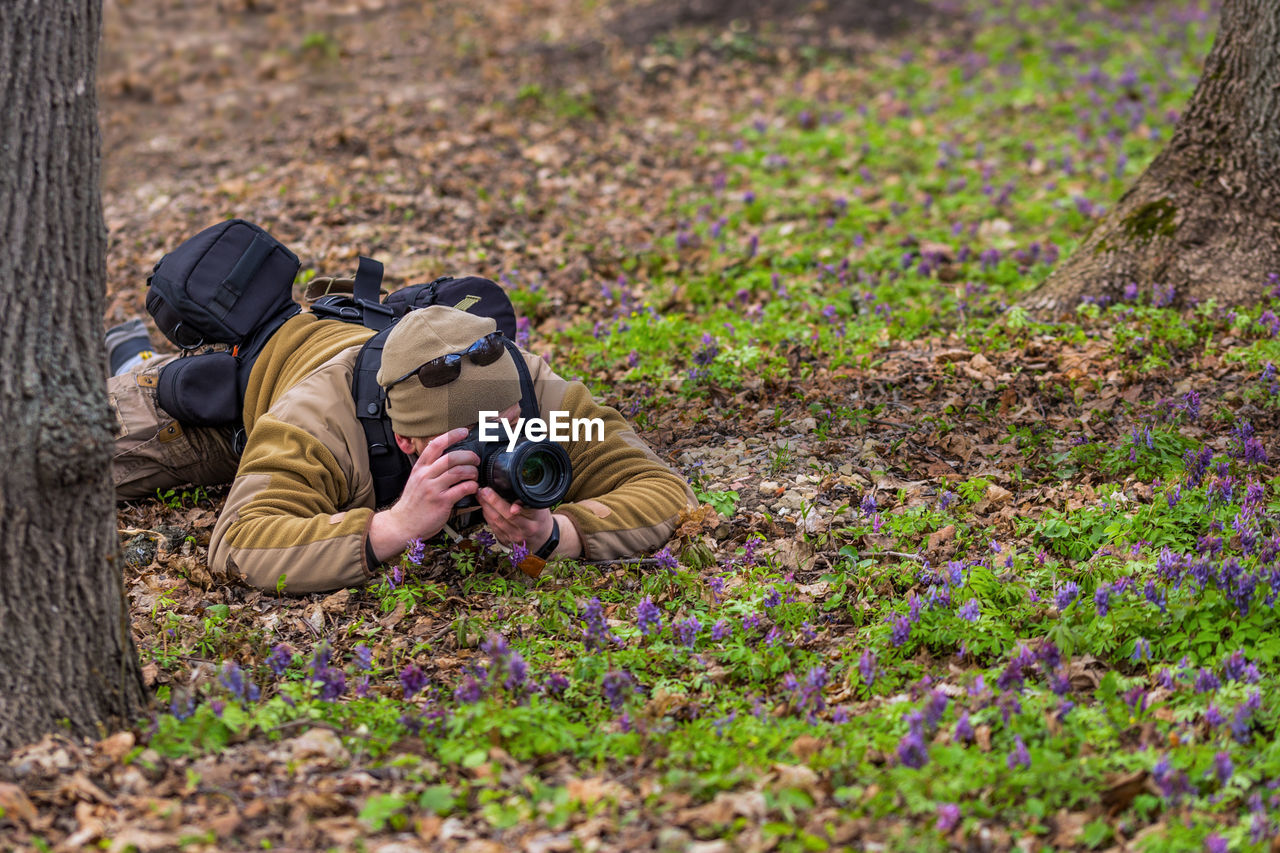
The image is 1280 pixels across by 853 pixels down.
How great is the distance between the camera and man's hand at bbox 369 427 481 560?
4.01 metres

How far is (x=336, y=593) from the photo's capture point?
4387 mm

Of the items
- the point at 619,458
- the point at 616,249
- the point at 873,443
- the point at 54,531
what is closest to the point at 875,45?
the point at 616,249

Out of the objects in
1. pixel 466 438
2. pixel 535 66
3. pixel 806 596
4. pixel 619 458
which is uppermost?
pixel 535 66

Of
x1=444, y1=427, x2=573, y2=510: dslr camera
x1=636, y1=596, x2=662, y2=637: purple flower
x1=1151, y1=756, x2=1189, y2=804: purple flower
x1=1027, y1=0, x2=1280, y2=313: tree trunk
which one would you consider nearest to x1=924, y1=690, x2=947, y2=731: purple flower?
x1=1151, y1=756, x2=1189, y2=804: purple flower

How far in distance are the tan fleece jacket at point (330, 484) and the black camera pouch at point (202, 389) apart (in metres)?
0.18

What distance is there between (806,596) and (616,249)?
16.0 feet

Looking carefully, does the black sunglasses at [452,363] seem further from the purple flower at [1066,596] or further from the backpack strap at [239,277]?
the purple flower at [1066,596]

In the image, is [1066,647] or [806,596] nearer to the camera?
[1066,647]

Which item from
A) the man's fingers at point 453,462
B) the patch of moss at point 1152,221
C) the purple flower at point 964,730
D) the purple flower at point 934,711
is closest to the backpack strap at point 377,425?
the man's fingers at point 453,462

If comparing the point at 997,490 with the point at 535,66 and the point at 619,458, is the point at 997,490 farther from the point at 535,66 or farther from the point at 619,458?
the point at 535,66

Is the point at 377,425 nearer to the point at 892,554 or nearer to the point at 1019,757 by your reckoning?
the point at 892,554

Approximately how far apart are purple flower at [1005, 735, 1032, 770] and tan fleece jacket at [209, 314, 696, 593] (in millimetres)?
1860

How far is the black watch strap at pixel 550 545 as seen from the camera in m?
4.29

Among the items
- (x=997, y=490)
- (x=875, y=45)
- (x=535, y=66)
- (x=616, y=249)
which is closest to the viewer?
(x=997, y=490)
